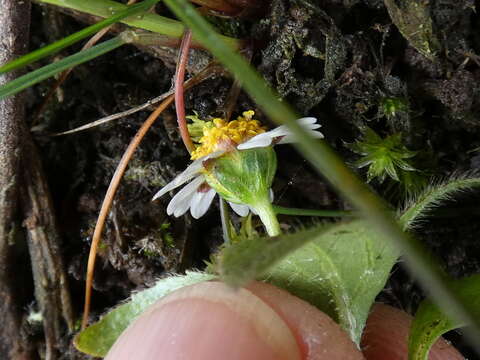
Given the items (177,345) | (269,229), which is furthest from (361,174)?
(177,345)

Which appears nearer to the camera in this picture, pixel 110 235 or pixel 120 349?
pixel 120 349

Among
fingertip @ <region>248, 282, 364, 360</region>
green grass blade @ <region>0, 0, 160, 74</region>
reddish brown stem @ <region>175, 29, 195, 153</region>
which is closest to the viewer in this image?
fingertip @ <region>248, 282, 364, 360</region>

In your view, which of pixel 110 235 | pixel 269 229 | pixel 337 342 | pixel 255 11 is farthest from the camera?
pixel 110 235

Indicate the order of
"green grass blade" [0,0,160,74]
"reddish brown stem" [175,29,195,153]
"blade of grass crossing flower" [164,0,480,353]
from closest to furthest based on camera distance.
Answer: "blade of grass crossing flower" [164,0,480,353] < "green grass blade" [0,0,160,74] < "reddish brown stem" [175,29,195,153]

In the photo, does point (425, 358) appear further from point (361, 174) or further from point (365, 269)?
point (361, 174)

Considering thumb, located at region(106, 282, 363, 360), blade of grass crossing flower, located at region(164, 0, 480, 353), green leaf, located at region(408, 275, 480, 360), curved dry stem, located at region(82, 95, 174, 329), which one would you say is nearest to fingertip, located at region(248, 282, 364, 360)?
thumb, located at region(106, 282, 363, 360)

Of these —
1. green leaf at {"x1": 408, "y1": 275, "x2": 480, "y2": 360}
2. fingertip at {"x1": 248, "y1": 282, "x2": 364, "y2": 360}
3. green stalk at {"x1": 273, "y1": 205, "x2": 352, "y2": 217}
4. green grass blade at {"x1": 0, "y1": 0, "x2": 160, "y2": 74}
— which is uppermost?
green grass blade at {"x1": 0, "y1": 0, "x2": 160, "y2": 74}

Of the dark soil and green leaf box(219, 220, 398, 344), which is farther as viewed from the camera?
the dark soil

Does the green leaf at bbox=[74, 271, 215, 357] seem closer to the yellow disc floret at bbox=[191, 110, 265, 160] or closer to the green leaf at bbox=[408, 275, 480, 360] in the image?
the yellow disc floret at bbox=[191, 110, 265, 160]
